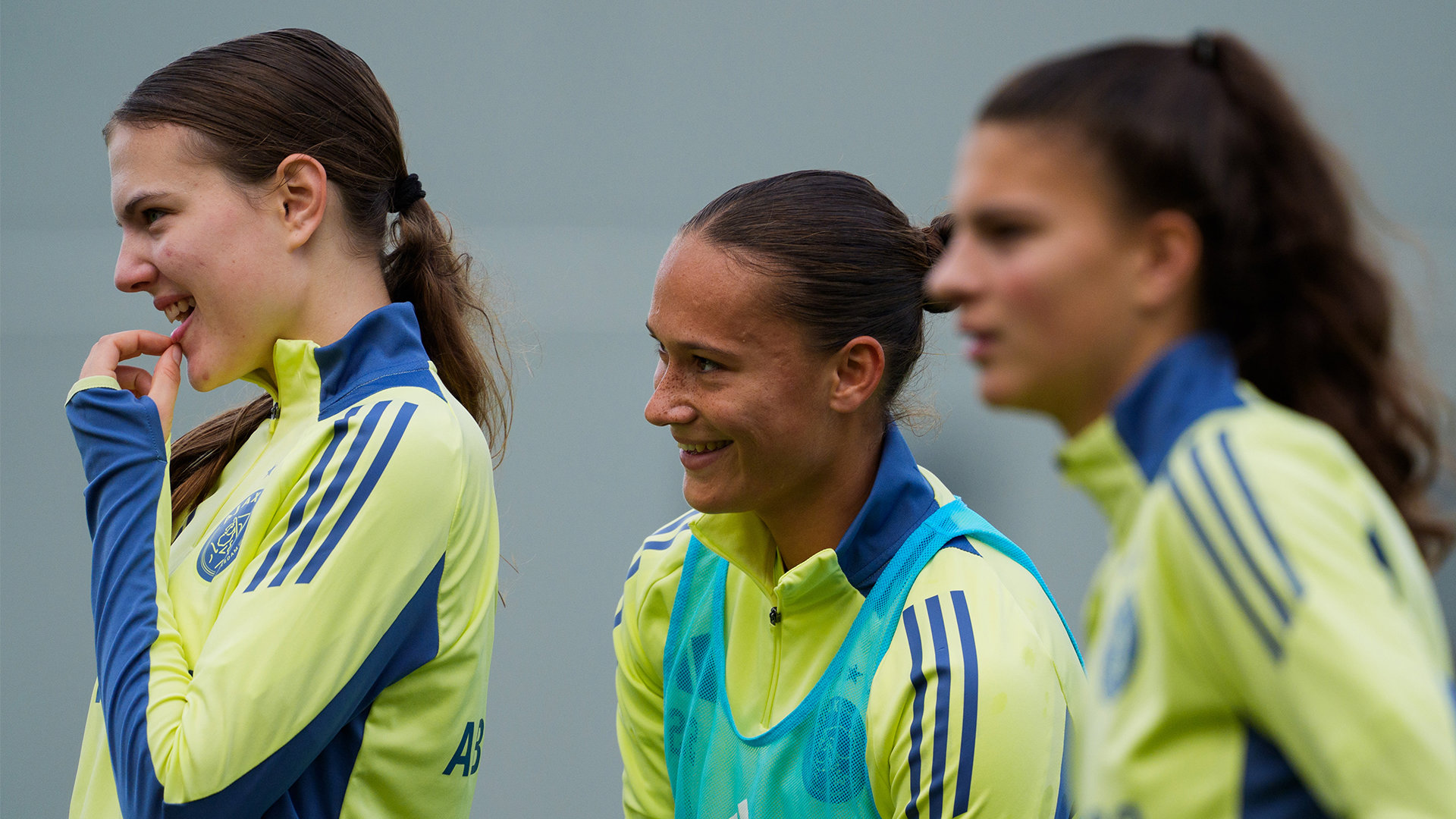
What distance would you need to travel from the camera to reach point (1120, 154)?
Result: 33.8 inches

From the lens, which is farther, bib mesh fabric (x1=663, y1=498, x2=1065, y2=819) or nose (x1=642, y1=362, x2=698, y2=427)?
nose (x1=642, y1=362, x2=698, y2=427)

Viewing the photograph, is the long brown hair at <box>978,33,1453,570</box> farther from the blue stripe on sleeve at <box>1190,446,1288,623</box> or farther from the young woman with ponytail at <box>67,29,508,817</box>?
the young woman with ponytail at <box>67,29,508,817</box>

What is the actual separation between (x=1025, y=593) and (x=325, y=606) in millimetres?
897

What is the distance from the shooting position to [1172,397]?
0.83 metres

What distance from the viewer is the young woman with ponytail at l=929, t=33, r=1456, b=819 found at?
719 millimetres

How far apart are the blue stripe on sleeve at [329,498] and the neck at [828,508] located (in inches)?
22.8

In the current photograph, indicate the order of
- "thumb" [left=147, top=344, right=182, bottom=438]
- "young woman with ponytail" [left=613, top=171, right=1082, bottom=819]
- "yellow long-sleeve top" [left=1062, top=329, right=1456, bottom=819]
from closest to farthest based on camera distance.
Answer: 1. "yellow long-sleeve top" [left=1062, top=329, right=1456, bottom=819]
2. "young woman with ponytail" [left=613, top=171, right=1082, bottom=819]
3. "thumb" [left=147, top=344, right=182, bottom=438]

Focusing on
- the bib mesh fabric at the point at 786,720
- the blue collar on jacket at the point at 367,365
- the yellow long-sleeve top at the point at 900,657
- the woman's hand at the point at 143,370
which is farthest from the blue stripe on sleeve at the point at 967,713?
the woman's hand at the point at 143,370

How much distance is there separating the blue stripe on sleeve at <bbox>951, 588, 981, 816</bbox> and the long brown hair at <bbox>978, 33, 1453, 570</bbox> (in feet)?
2.04

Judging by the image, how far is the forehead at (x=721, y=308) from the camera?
64.7 inches

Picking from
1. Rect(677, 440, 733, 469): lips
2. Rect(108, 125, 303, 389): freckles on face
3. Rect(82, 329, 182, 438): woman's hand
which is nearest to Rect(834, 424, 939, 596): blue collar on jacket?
Rect(677, 440, 733, 469): lips

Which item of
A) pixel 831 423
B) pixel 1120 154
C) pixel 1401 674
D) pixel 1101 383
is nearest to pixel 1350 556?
pixel 1401 674

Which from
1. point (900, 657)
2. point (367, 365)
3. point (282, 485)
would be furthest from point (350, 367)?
point (900, 657)

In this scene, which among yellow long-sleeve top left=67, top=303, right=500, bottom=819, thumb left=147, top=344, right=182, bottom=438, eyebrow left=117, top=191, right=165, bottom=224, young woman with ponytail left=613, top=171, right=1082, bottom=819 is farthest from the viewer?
thumb left=147, top=344, right=182, bottom=438
